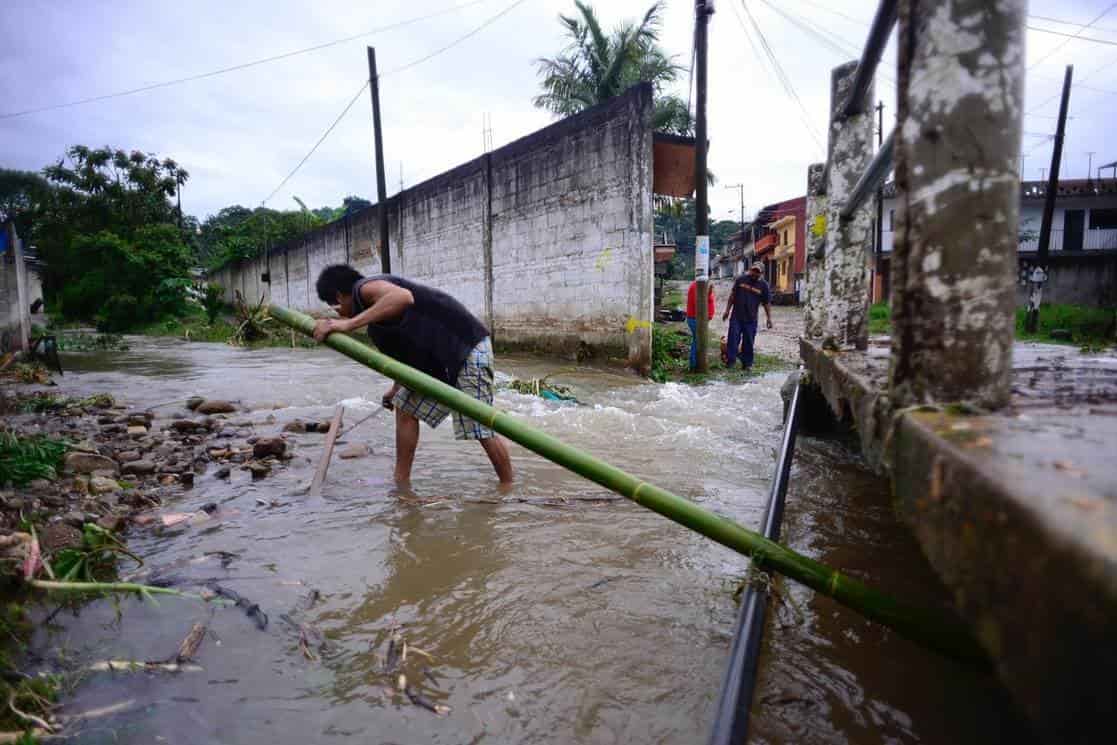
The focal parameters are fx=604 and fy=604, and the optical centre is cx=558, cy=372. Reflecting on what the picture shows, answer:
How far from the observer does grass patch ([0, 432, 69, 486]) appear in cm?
289

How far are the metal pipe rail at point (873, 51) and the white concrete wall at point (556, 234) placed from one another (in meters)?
5.06

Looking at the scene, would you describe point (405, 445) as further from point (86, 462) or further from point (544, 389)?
point (544, 389)

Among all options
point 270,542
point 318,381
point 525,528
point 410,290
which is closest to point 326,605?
point 270,542

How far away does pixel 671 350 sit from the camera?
873cm

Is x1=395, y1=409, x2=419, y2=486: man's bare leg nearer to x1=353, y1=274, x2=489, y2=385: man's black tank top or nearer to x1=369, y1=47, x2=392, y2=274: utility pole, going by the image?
x1=353, y1=274, x2=489, y2=385: man's black tank top

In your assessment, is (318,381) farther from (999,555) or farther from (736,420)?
(999,555)

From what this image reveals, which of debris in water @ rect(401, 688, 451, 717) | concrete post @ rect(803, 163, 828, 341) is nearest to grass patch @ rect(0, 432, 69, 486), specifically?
debris in water @ rect(401, 688, 451, 717)

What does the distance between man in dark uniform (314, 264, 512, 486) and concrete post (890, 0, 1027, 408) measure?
243 centimetres

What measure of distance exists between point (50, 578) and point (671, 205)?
38.3 ft

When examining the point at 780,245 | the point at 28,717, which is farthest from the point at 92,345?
the point at 780,245

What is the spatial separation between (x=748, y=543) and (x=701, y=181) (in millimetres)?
6826

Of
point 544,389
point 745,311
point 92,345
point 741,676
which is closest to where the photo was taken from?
point 741,676

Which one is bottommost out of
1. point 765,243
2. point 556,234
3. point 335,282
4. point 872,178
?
point 335,282

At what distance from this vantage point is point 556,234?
Result: 28.7 feet
